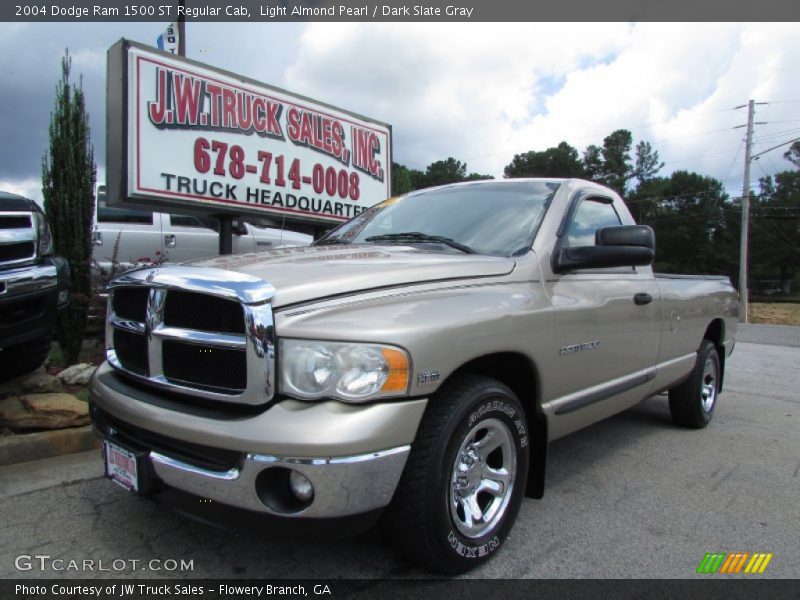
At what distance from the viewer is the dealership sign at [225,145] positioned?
5.52 metres

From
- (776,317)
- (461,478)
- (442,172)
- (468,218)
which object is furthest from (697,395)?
(442,172)

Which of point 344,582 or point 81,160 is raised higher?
point 81,160

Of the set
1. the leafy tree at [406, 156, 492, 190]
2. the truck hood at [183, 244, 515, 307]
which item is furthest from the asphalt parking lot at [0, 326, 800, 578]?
the leafy tree at [406, 156, 492, 190]

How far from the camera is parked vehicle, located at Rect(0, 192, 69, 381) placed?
11.2 feet

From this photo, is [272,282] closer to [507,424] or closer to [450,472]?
[450,472]

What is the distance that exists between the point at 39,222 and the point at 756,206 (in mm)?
67335

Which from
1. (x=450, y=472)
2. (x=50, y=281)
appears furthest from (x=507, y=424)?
(x=50, y=281)

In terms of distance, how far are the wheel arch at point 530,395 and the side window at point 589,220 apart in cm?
84

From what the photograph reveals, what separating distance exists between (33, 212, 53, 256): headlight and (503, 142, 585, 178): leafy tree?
2290 inches

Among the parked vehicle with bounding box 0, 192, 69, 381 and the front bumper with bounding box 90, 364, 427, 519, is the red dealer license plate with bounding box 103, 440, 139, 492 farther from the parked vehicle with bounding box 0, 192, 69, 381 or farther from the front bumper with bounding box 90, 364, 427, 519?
the parked vehicle with bounding box 0, 192, 69, 381

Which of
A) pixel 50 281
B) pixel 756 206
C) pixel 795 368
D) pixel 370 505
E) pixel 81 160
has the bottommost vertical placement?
pixel 795 368

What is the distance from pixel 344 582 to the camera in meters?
2.36

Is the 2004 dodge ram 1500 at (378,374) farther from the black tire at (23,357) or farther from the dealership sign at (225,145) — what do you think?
A: the dealership sign at (225,145)

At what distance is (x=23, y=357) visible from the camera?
13.3ft
